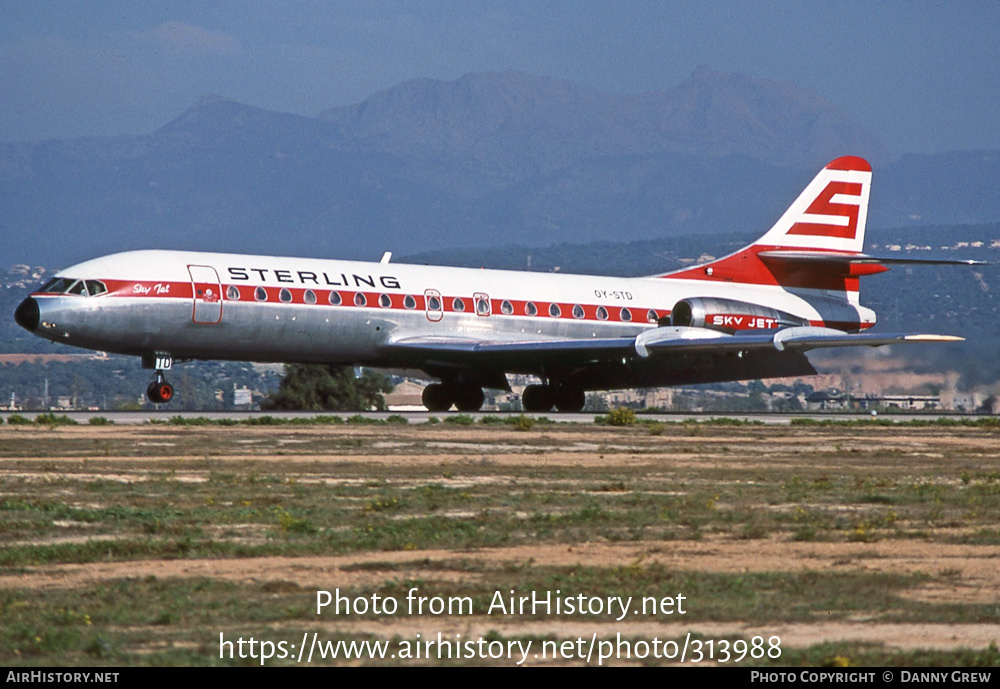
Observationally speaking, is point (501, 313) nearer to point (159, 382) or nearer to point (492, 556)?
point (159, 382)

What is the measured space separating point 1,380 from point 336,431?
77013 mm

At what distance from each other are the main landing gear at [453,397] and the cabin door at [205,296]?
8344 mm

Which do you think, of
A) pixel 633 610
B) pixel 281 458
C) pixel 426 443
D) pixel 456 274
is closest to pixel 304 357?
pixel 456 274

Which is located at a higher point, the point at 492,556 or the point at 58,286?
the point at 58,286

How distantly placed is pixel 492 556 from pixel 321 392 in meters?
49.5

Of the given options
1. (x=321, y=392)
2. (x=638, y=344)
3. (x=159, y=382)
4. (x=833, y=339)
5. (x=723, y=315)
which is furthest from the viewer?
(x=321, y=392)

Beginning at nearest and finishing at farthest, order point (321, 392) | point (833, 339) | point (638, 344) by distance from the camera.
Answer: point (833, 339) < point (638, 344) < point (321, 392)

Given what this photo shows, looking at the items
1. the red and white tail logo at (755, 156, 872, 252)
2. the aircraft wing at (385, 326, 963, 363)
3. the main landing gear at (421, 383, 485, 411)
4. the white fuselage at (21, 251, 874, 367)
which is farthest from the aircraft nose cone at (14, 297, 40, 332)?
the red and white tail logo at (755, 156, 872, 252)

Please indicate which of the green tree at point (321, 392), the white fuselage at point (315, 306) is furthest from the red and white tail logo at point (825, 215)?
the green tree at point (321, 392)

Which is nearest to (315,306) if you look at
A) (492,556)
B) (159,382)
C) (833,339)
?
(159,382)

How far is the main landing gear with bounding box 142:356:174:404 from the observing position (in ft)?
119

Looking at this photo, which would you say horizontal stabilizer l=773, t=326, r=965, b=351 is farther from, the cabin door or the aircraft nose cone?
the aircraft nose cone

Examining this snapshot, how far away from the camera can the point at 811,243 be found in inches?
1834

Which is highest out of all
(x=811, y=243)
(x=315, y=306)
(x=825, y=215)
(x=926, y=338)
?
(x=825, y=215)
